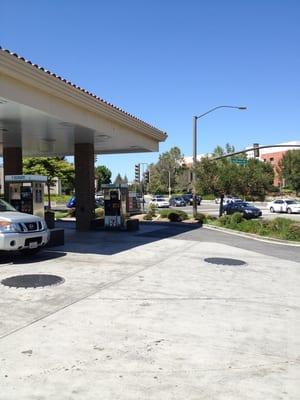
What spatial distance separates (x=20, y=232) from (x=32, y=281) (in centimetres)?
244

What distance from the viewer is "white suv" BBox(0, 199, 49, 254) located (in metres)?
10.9

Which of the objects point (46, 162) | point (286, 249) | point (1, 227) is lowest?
point (286, 249)

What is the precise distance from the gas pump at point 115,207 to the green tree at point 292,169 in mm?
66454

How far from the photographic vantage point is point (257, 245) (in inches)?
670

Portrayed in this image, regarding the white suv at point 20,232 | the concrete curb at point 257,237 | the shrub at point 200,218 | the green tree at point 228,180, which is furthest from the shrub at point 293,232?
the green tree at point 228,180

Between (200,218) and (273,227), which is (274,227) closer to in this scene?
(273,227)

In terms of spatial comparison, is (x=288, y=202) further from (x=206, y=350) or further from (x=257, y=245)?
(x=206, y=350)

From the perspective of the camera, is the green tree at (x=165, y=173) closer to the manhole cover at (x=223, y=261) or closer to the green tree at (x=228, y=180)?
the green tree at (x=228, y=180)

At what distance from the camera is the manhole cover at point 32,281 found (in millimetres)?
8711

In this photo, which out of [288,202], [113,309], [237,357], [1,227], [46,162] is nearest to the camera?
[237,357]

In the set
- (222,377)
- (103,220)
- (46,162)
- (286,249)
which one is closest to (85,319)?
(222,377)

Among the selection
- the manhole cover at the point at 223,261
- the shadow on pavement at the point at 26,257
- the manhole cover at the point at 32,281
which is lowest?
the manhole cover at the point at 223,261

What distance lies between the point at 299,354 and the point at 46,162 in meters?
37.7

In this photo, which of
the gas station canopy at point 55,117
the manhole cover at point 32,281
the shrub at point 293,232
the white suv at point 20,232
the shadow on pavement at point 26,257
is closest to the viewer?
the manhole cover at point 32,281
